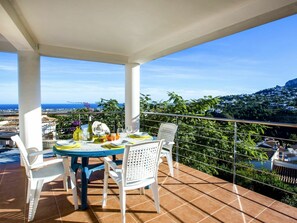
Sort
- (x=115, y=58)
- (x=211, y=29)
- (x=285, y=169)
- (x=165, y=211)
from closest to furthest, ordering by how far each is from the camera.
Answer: (x=165, y=211)
(x=211, y=29)
(x=285, y=169)
(x=115, y=58)

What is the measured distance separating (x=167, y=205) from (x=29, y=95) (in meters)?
3.01

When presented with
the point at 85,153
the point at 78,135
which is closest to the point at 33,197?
the point at 85,153

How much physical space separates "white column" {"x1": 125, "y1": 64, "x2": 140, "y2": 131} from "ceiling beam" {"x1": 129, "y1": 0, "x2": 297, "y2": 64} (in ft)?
3.24

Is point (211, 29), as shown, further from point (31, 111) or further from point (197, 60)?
point (197, 60)

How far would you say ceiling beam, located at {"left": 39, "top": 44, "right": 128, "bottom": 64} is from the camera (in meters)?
3.53

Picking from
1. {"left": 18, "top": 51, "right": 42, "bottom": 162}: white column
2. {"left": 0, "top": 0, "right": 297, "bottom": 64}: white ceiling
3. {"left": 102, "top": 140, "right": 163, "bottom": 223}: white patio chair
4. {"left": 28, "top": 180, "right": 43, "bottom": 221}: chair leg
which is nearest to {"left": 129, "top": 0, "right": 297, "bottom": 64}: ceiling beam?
{"left": 0, "top": 0, "right": 297, "bottom": 64}: white ceiling

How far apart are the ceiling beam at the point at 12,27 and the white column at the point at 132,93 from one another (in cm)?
198

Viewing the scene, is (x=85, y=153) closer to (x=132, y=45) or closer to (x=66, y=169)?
(x=66, y=169)

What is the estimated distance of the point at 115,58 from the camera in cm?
424

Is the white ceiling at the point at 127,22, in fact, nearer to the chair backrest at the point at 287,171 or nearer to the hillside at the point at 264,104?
the hillside at the point at 264,104

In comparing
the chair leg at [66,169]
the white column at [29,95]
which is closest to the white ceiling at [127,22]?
the white column at [29,95]

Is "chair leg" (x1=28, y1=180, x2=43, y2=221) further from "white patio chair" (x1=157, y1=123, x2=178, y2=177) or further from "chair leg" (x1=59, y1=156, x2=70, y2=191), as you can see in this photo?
"white patio chair" (x1=157, y1=123, x2=178, y2=177)

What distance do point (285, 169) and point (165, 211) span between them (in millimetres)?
2711

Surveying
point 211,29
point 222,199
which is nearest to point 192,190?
point 222,199
